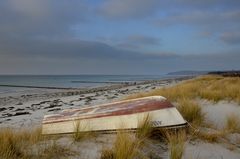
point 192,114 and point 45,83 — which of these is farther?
point 45,83

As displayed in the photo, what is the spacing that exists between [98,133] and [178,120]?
1.38 meters

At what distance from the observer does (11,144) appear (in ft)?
11.9

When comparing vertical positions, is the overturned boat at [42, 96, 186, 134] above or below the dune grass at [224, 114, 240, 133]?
above

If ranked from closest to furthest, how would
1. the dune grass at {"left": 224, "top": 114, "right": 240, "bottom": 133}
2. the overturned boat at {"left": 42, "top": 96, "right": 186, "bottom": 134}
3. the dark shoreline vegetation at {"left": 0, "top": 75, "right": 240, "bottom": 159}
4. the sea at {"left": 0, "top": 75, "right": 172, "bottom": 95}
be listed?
the dark shoreline vegetation at {"left": 0, "top": 75, "right": 240, "bottom": 159}, the overturned boat at {"left": 42, "top": 96, "right": 186, "bottom": 134}, the dune grass at {"left": 224, "top": 114, "right": 240, "bottom": 133}, the sea at {"left": 0, "top": 75, "right": 172, "bottom": 95}

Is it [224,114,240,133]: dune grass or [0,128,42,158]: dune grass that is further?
[224,114,240,133]: dune grass

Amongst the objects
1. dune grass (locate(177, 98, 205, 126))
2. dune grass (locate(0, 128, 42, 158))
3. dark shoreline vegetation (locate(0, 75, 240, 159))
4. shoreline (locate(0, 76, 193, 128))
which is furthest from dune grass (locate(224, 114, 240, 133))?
shoreline (locate(0, 76, 193, 128))

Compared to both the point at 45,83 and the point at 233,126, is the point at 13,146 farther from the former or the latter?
the point at 45,83

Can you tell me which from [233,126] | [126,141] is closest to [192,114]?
[233,126]

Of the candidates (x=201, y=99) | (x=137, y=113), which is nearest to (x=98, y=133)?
(x=137, y=113)

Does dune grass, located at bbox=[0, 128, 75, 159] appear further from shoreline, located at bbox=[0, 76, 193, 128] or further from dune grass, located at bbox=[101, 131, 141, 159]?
shoreline, located at bbox=[0, 76, 193, 128]

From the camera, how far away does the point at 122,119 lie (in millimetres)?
5121

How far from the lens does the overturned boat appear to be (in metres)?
4.84

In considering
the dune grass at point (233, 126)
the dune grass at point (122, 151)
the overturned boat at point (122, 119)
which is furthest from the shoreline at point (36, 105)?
the dune grass at point (122, 151)

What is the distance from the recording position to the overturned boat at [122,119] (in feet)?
15.9
